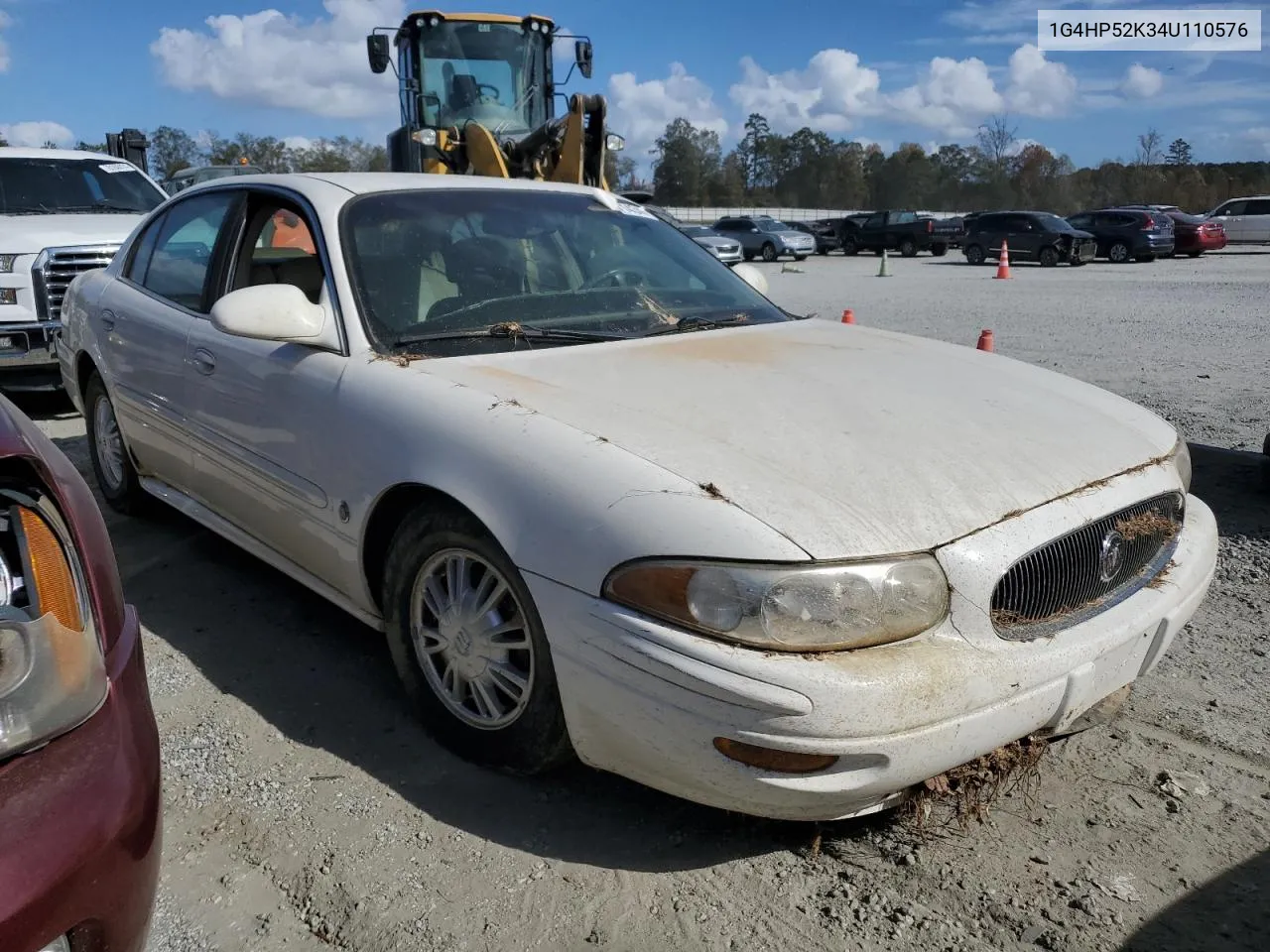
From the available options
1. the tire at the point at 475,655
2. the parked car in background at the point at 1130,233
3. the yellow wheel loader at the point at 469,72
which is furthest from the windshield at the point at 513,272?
the parked car in background at the point at 1130,233

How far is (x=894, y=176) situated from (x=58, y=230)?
74.3 m

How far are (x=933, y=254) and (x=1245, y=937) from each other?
34095 mm

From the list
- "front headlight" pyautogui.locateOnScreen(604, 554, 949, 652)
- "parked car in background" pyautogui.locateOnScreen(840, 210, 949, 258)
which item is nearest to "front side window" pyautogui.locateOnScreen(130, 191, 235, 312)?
"front headlight" pyautogui.locateOnScreen(604, 554, 949, 652)

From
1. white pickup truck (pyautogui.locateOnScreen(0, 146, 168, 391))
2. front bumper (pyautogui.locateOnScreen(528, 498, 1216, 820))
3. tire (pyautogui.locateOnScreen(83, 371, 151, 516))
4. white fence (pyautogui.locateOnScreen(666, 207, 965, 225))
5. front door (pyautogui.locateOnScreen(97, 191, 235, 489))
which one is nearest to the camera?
front bumper (pyautogui.locateOnScreen(528, 498, 1216, 820))

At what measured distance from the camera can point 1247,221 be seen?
104ft

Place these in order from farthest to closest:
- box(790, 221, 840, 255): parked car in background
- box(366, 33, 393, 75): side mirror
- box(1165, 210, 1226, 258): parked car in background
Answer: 1. box(790, 221, 840, 255): parked car in background
2. box(1165, 210, 1226, 258): parked car in background
3. box(366, 33, 393, 75): side mirror

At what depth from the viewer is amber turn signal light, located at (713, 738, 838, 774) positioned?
207 cm

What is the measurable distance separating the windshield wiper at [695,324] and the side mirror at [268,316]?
1.04m

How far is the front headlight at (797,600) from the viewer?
2057mm

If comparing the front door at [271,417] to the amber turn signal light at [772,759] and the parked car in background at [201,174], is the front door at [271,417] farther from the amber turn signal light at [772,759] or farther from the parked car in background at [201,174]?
the parked car in background at [201,174]

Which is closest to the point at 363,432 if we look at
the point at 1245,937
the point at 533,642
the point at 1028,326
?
the point at 533,642

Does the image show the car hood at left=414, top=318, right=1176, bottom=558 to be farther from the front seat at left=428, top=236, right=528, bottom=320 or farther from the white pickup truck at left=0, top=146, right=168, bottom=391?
the white pickup truck at left=0, top=146, right=168, bottom=391

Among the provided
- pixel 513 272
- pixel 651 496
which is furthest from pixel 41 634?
pixel 513 272

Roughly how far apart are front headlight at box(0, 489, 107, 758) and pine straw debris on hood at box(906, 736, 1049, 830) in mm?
1739
